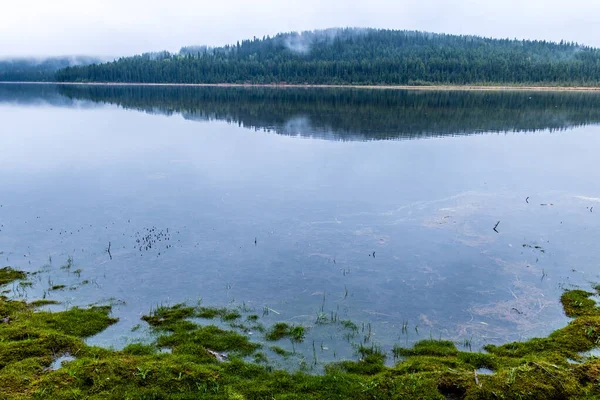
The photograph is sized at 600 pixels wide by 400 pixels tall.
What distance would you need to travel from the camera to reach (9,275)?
55.0 feet

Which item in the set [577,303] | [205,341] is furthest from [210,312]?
[577,303]

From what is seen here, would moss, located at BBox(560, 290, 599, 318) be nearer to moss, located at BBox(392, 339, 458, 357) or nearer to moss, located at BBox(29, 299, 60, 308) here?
moss, located at BBox(392, 339, 458, 357)

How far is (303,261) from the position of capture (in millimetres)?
18781

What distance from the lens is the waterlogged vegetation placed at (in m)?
10.2

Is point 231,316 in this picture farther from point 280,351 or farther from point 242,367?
point 242,367

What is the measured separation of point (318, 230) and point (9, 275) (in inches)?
516

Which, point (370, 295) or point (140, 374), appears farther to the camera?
point (370, 295)

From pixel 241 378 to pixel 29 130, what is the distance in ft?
183

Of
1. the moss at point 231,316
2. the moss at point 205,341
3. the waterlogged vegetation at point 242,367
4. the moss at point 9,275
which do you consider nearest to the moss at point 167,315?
the waterlogged vegetation at point 242,367

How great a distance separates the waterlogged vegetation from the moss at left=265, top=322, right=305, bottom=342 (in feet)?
0.10

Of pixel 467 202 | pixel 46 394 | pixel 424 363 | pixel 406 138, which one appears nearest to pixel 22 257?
pixel 46 394

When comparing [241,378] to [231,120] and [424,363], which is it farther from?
[231,120]

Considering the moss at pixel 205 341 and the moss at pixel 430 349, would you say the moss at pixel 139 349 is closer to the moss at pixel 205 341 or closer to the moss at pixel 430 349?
the moss at pixel 205 341

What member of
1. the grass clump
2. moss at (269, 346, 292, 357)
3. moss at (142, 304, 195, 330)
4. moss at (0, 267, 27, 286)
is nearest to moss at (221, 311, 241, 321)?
the grass clump
